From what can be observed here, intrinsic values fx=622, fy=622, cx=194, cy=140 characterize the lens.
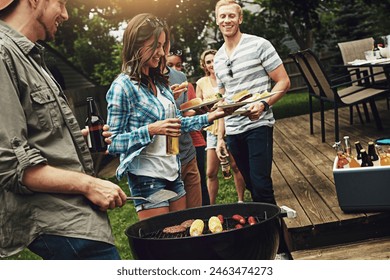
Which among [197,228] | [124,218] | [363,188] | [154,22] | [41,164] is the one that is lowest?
[124,218]

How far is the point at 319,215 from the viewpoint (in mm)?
3277

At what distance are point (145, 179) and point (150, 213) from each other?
0.51 feet

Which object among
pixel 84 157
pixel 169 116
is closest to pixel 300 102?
pixel 169 116

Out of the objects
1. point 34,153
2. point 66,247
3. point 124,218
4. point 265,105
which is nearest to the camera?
point 34,153

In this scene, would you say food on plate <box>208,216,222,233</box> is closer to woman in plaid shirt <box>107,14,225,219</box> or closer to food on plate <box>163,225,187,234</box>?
food on plate <box>163,225,187,234</box>

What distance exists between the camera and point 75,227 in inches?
58.9

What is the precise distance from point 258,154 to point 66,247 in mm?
1824

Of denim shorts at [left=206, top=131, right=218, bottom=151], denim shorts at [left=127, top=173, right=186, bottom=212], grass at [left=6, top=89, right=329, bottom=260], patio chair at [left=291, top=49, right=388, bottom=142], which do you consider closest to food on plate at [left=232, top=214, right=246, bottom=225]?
denim shorts at [left=127, top=173, right=186, bottom=212]

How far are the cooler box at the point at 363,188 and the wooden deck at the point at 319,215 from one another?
47 mm

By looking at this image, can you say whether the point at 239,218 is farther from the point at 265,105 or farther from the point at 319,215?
the point at 319,215

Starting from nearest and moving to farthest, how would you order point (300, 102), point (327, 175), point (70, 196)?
point (70, 196) → point (327, 175) → point (300, 102)

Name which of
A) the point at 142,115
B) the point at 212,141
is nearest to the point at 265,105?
the point at 142,115

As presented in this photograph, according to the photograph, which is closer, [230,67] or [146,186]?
[146,186]
